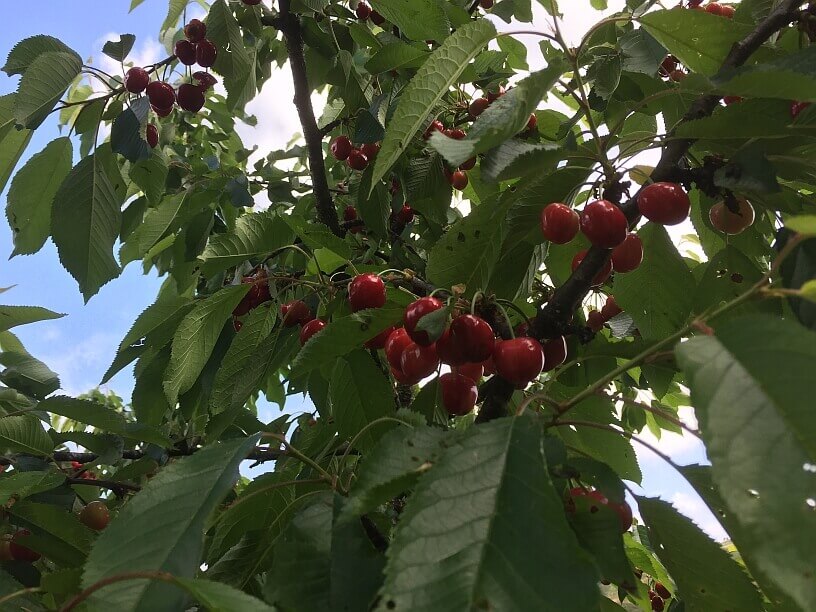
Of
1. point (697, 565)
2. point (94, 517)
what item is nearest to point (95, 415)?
point (94, 517)

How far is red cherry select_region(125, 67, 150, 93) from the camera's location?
73.2 inches

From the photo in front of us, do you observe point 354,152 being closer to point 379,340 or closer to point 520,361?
point 379,340

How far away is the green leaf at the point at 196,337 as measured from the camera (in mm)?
1394

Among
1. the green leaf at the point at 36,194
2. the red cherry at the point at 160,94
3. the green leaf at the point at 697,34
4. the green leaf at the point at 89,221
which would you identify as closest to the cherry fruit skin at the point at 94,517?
the green leaf at the point at 89,221

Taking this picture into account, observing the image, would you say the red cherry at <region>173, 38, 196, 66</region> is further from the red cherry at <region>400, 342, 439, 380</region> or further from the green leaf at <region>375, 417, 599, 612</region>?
the green leaf at <region>375, 417, 599, 612</region>

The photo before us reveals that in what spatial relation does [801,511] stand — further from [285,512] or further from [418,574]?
[285,512]

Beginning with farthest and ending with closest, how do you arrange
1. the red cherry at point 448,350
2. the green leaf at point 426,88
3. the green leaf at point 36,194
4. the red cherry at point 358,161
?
the red cherry at point 358,161 < the green leaf at point 36,194 < the red cherry at point 448,350 < the green leaf at point 426,88

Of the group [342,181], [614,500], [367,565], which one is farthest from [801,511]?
[342,181]

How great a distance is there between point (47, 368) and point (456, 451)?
1.35m

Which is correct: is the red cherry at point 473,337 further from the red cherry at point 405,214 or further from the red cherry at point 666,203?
the red cherry at point 405,214

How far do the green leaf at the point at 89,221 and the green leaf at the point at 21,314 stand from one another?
16 cm

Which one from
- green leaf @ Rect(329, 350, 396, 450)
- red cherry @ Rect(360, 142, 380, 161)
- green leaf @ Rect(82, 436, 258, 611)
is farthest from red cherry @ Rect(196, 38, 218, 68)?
green leaf @ Rect(82, 436, 258, 611)

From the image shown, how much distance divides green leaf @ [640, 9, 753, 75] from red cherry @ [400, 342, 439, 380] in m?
0.64

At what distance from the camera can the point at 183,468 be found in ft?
2.50
